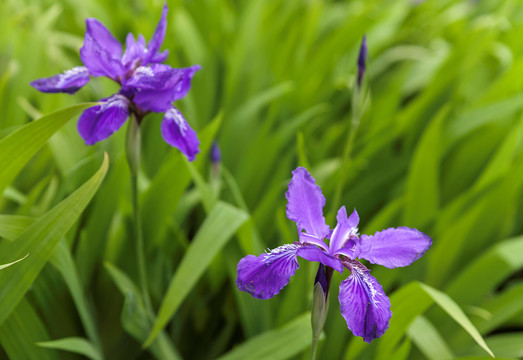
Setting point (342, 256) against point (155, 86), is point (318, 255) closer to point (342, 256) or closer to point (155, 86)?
point (342, 256)

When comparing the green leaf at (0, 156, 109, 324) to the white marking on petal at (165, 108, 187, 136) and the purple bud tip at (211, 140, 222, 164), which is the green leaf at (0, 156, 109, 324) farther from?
the purple bud tip at (211, 140, 222, 164)

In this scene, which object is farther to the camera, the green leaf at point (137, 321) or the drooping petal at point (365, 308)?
the green leaf at point (137, 321)

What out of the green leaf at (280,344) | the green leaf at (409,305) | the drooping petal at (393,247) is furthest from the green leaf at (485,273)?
the drooping petal at (393,247)

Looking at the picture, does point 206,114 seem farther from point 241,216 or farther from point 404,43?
point 404,43

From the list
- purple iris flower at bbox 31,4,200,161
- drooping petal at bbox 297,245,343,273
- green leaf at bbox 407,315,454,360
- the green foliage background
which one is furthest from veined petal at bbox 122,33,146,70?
green leaf at bbox 407,315,454,360

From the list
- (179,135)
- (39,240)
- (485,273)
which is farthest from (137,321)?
(485,273)

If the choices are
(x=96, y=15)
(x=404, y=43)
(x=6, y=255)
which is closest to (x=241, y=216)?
(x=6, y=255)

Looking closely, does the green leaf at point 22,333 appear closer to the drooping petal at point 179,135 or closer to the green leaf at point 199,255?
the green leaf at point 199,255
